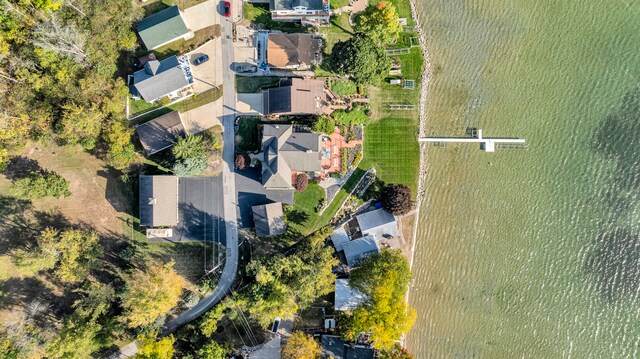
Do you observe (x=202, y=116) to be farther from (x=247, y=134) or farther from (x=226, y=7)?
(x=226, y=7)

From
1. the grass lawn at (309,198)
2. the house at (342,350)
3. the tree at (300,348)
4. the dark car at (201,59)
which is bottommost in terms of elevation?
the house at (342,350)

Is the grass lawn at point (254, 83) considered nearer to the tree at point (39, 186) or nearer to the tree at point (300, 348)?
the tree at point (39, 186)

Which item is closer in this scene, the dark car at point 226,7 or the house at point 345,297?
the house at point 345,297

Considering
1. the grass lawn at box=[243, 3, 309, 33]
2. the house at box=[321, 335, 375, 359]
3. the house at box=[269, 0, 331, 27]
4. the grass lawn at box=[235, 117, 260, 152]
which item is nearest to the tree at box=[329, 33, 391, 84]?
the house at box=[269, 0, 331, 27]

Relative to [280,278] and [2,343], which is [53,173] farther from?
[280,278]

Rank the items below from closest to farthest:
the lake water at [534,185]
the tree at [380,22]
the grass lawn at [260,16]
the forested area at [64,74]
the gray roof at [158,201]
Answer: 1. the forested area at [64,74]
2. the tree at [380,22]
3. the gray roof at [158,201]
4. the grass lawn at [260,16]
5. the lake water at [534,185]

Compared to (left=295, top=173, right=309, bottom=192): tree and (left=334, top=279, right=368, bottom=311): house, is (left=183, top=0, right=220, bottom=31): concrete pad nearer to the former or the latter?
(left=295, top=173, right=309, bottom=192): tree

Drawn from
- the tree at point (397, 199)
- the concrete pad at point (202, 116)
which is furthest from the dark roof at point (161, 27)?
the tree at point (397, 199)

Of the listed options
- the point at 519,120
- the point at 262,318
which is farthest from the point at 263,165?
the point at 519,120
